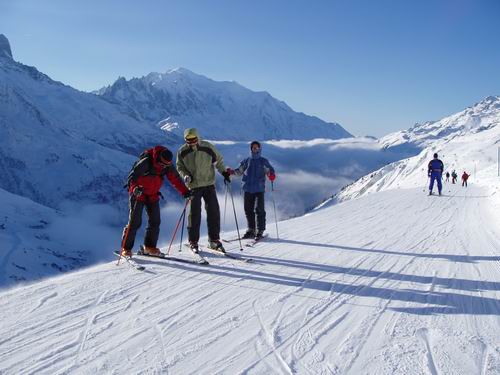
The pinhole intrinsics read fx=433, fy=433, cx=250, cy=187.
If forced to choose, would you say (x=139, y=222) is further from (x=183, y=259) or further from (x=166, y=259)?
(x=183, y=259)

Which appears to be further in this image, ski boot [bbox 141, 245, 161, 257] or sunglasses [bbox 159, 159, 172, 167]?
ski boot [bbox 141, 245, 161, 257]

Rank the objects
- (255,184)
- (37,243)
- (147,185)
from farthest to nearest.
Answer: (37,243)
(255,184)
(147,185)

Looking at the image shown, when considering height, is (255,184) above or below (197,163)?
below

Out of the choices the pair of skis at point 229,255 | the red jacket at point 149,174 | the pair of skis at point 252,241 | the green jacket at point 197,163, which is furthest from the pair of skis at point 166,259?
the pair of skis at point 252,241

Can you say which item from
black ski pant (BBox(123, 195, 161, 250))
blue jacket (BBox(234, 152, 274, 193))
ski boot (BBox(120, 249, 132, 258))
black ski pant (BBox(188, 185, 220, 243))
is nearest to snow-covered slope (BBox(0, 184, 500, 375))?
ski boot (BBox(120, 249, 132, 258))

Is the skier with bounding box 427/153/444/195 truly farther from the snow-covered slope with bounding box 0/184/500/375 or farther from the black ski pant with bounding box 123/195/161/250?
the black ski pant with bounding box 123/195/161/250

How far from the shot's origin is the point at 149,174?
8047 mm

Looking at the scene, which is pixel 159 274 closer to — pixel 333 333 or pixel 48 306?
pixel 48 306

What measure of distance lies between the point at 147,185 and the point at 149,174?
0.21m

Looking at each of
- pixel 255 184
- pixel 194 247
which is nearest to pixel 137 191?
pixel 194 247

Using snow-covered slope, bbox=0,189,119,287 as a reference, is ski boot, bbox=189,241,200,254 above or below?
above

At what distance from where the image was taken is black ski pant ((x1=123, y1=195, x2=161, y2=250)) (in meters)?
8.03

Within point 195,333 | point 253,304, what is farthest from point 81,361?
point 253,304

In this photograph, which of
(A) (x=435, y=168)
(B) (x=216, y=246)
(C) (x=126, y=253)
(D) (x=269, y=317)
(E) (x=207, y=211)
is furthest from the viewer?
(A) (x=435, y=168)
